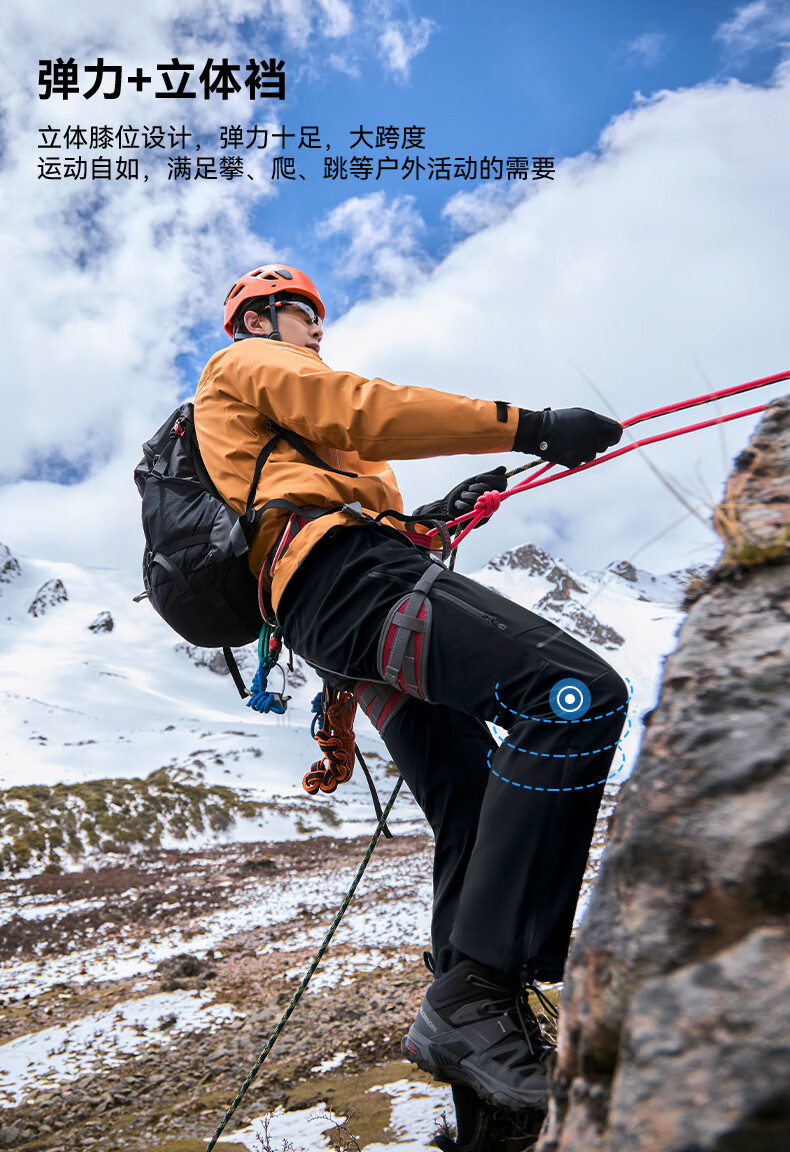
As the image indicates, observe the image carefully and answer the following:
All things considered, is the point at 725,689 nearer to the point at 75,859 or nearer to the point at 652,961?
A: the point at 652,961

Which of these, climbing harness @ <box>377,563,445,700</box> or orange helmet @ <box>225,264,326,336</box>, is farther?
orange helmet @ <box>225,264,326,336</box>

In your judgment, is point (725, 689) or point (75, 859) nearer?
point (725, 689)

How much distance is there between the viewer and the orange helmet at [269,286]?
12.9 feet

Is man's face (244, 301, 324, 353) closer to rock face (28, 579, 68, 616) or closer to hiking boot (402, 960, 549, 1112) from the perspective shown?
hiking boot (402, 960, 549, 1112)

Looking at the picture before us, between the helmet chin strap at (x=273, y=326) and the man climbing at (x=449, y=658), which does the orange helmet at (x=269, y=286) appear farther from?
the man climbing at (x=449, y=658)

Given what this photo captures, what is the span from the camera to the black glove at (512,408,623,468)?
285cm

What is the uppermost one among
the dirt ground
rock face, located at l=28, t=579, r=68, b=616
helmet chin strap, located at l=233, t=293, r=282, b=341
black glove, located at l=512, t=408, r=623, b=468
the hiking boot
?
helmet chin strap, located at l=233, t=293, r=282, b=341

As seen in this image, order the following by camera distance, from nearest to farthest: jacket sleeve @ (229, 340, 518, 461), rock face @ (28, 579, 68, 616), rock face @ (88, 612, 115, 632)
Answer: jacket sleeve @ (229, 340, 518, 461) → rock face @ (88, 612, 115, 632) → rock face @ (28, 579, 68, 616)

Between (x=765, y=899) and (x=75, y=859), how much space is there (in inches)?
1073

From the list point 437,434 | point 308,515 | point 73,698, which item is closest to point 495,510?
point 437,434

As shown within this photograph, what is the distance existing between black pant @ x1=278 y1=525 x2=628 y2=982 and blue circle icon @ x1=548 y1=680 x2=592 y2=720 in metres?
0.02

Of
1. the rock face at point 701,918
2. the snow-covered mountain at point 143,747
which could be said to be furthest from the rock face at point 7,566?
the rock face at point 701,918

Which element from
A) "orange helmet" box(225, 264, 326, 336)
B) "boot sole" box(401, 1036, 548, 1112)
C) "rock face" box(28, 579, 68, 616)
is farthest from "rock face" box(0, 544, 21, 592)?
"boot sole" box(401, 1036, 548, 1112)

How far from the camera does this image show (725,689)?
4.56ft
